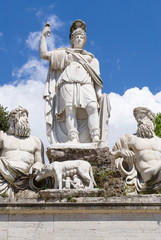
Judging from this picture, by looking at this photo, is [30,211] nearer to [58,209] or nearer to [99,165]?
[58,209]

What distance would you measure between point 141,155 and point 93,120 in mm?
1535

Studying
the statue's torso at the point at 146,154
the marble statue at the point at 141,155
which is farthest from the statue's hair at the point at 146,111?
the statue's torso at the point at 146,154

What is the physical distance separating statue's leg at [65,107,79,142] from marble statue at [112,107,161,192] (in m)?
1.12

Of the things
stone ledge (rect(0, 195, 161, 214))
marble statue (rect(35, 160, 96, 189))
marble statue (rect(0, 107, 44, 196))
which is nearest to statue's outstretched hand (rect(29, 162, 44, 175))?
marble statue (rect(0, 107, 44, 196))

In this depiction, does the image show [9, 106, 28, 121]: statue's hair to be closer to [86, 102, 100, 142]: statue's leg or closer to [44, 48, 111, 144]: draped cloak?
[44, 48, 111, 144]: draped cloak

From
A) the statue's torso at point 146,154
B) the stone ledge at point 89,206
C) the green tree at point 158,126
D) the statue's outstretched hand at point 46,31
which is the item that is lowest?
the stone ledge at point 89,206

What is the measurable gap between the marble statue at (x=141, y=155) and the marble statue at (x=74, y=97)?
2.06 feet

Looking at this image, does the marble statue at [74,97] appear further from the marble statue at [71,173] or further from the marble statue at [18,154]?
the marble statue at [71,173]

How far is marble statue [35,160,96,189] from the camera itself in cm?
870

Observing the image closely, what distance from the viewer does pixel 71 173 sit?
8.88 metres

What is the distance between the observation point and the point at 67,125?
1049 centimetres

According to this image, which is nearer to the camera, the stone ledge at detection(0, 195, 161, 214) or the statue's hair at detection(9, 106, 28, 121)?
the stone ledge at detection(0, 195, 161, 214)

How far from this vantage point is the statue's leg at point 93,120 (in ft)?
33.6
